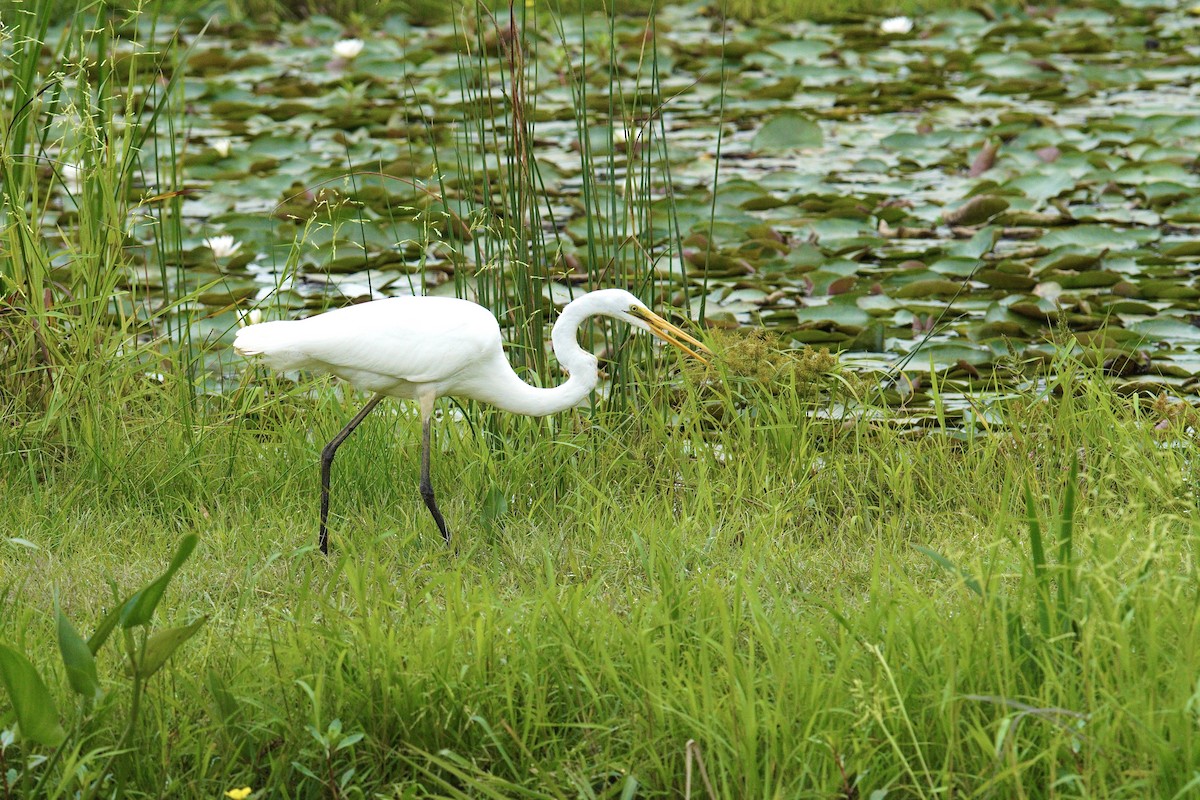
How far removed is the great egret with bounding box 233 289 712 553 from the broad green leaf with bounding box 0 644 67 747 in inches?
39.4

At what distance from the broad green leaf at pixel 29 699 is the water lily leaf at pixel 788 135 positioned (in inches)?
192

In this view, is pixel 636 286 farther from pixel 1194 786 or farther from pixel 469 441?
pixel 1194 786

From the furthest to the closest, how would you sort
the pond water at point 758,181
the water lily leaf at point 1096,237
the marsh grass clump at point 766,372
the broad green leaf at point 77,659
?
the water lily leaf at point 1096,237, the pond water at point 758,181, the marsh grass clump at point 766,372, the broad green leaf at point 77,659

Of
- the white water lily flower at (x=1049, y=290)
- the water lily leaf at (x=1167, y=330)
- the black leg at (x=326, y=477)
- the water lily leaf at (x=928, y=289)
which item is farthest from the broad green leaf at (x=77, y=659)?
the white water lily flower at (x=1049, y=290)

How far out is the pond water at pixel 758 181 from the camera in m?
3.76

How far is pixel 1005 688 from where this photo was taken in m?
2.04

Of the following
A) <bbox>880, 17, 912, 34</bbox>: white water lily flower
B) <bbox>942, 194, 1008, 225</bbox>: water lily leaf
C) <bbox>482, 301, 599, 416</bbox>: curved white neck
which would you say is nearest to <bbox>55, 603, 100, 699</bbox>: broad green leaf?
<bbox>482, 301, 599, 416</bbox>: curved white neck

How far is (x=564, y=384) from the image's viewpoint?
2.97 m


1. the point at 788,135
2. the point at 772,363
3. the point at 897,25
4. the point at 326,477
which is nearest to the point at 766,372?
the point at 772,363

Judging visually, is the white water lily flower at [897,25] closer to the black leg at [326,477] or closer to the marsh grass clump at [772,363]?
the marsh grass clump at [772,363]

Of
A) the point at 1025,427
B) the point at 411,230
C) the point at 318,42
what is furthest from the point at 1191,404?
the point at 318,42

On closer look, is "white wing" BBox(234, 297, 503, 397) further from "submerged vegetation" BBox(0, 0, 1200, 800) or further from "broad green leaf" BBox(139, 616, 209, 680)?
"broad green leaf" BBox(139, 616, 209, 680)

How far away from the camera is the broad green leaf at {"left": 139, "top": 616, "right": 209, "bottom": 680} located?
6.10 ft

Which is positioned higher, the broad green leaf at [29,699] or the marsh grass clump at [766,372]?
the broad green leaf at [29,699]
